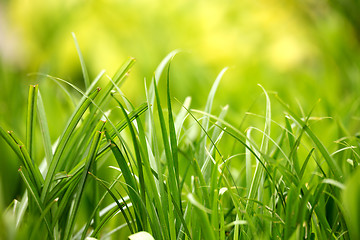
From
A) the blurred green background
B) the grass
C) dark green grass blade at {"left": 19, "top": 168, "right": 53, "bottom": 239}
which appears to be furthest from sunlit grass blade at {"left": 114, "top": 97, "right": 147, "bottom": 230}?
the blurred green background

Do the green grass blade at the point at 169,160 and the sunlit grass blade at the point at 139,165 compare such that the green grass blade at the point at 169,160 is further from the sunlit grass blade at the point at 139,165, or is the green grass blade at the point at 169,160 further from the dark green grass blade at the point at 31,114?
the dark green grass blade at the point at 31,114

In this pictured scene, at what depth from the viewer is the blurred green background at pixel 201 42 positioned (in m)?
1.65

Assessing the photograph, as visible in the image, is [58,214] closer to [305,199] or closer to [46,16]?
[305,199]

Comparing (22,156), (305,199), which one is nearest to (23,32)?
(22,156)

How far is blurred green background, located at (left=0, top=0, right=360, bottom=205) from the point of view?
5.42ft

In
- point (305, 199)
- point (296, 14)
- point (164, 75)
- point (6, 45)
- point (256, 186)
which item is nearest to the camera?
point (305, 199)

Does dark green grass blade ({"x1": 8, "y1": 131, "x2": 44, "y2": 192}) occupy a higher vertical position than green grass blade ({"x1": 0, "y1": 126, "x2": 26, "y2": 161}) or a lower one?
lower

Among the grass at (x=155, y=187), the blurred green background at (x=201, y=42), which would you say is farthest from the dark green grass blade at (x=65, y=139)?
the blurred green background at (x=201, y=42)

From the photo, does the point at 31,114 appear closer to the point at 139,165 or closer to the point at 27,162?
the point at 27,162

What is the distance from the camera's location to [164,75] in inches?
72.9

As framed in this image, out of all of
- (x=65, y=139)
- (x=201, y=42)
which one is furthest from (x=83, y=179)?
(x=201, y=42)

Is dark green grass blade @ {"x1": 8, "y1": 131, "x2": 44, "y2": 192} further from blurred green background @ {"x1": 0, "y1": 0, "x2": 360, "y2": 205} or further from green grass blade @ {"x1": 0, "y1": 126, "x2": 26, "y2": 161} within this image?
blurred green background @ {"x1": 0, "y1": 0, "x2": 360, "y2": 205}

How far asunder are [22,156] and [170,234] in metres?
0.20

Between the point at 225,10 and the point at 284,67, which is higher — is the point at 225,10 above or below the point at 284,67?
above
